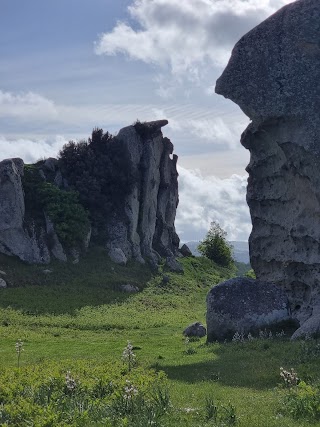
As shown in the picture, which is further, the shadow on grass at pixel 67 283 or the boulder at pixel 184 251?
the boulder at pixel 184 251

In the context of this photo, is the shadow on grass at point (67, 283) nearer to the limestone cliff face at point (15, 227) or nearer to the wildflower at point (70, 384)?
the limestone cliff face at point (15, 227)

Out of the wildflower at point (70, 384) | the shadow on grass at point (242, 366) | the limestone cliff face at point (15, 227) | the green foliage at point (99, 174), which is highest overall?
the green foliage at point (99, 174)

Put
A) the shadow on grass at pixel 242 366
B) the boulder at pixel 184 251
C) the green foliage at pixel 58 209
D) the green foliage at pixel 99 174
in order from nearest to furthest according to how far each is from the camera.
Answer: the shadow on grass at pixel 242 366 < the green foliage at pixel 58 209 < the green foliage at pixel 99 174 < the boulder at pixel 184 251

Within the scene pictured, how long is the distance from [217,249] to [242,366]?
8299 cm

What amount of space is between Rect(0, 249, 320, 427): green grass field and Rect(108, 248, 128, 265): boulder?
8.69 feet

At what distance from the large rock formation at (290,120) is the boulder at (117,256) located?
111 feet

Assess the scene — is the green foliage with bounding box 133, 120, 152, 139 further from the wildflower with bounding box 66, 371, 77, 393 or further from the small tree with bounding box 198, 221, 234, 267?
the wildflower with bounding box 66, 371, 77, 393

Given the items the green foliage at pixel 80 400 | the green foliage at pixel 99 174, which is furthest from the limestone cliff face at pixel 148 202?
the green foliage at pixel 80 400

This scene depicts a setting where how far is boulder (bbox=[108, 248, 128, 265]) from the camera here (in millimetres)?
70688

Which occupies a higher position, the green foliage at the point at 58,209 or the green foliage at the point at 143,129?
the green foliage at the point at 143,129

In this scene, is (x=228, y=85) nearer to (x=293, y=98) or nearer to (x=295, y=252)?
(x=293, y=98)

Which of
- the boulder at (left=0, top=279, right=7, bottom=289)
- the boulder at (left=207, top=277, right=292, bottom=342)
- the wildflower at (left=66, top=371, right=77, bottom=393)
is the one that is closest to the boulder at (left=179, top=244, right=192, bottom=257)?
the boulder at (left=0, top=279, right=7, bottom=289)

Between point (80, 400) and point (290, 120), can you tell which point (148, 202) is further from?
point (80, 400)

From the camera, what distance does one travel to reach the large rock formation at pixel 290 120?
34.0 metres
